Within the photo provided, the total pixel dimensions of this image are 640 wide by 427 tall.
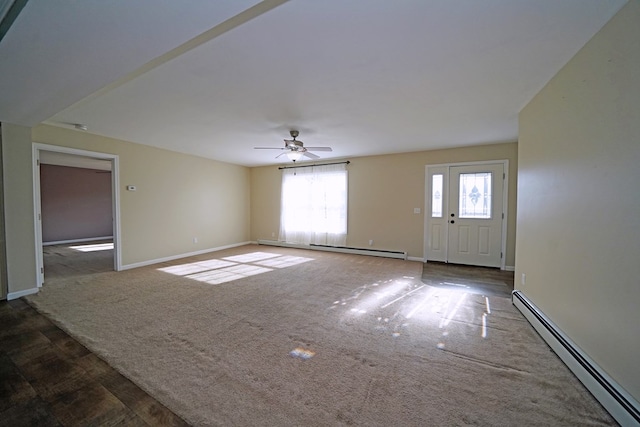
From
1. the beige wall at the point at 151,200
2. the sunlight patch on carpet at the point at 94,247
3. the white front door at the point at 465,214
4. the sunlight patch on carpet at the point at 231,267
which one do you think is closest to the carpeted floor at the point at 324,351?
the sunlight patch on carpet at the point at 231,267

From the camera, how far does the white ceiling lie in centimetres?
153

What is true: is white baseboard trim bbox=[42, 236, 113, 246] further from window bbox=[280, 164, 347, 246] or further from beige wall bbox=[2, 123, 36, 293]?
window bbox=[280, 164, 347, 246]

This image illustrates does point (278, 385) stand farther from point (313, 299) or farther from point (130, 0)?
point (130, 0)

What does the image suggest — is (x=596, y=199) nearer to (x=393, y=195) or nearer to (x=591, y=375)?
(x=591, y=375)

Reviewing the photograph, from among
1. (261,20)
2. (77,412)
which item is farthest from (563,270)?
(77,412)

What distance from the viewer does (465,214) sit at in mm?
5230

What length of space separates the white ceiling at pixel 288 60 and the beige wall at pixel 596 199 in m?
0.27

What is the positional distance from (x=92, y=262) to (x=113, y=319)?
3.77 metres

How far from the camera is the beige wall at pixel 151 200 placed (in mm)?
3391

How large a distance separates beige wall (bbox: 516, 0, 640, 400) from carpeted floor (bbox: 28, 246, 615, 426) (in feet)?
1.35

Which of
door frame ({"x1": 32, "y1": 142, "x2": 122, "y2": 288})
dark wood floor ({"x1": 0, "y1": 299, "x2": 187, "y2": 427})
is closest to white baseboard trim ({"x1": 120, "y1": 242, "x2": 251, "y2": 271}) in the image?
door frame ({"x1": 32, "y1": 142, "x2": 122, "y2": 288})

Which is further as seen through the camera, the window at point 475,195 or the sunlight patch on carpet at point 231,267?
the window at point 475,195

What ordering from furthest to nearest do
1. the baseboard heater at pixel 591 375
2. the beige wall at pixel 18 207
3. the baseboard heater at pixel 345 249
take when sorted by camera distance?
1. the baseboard heater at pixel 345 249
2. the beige wall at pixel 18 207
3. the baseboard heater at pixel 591 375

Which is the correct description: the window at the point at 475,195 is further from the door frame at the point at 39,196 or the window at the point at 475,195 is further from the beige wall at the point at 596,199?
the door frame at the point at 39,196
